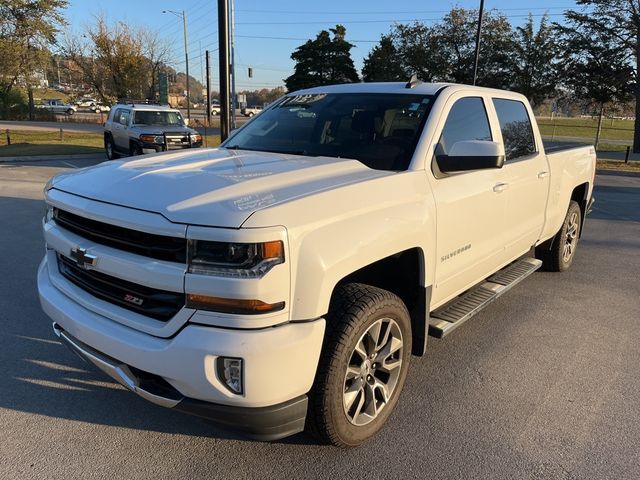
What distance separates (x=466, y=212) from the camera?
133 inches

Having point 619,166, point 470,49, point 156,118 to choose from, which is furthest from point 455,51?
point 156,118

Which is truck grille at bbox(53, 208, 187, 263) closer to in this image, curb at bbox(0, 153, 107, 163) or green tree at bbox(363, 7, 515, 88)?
curb at bbox(0, 153, 107, 163)

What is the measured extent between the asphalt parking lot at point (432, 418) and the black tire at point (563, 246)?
1.10 m

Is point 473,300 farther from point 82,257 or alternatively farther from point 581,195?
point 581,195

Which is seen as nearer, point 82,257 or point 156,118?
point 82,257

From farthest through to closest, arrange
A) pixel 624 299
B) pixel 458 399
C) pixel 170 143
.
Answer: pixel 170 143 < pixel 624 299 < pixel 458 399

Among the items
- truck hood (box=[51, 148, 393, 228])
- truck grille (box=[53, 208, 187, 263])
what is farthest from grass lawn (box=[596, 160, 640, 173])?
truck grille (box=[53, 208, 187, 263])

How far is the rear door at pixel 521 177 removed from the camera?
13.6ft

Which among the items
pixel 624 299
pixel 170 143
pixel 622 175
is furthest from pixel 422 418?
pixel 622 175

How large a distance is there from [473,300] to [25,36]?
4295 centimetres

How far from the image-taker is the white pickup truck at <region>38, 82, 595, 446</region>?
7.12 feet

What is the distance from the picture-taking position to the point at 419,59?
35469mm

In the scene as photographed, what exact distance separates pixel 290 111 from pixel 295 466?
2715 millimetres

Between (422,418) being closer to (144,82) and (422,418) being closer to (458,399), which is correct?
(458,399)
